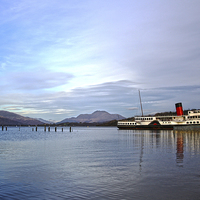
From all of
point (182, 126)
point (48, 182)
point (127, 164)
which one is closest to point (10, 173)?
point (48, 182)

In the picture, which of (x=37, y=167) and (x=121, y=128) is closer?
(x=37, y=167)

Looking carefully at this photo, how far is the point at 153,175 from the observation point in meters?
14.6

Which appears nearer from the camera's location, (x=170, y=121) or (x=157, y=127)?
(x=170, y=121)

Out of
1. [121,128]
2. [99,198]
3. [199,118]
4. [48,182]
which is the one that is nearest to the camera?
[99,198]

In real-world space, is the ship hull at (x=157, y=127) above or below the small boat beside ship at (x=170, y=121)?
below

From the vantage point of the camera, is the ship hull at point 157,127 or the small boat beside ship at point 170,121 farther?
the small boat beside ship at point 170,121

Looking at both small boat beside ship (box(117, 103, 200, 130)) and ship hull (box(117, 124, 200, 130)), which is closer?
ship hull (box(117, 124, 200, 130))

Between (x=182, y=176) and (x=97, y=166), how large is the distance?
21.1 ft

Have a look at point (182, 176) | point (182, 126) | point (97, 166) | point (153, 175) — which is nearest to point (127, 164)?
point (97, 166)

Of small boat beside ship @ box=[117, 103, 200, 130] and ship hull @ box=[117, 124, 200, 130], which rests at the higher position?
small boat beside ship @ box=[117, 103, 200, 130]

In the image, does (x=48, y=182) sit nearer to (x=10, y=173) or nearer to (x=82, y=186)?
(x=82, y=186)

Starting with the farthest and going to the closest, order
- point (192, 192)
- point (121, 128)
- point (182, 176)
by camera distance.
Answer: point (121, 128)
point (182, 176)
point (192, 192)

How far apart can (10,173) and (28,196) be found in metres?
5.33

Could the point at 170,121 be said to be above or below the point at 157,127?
above
